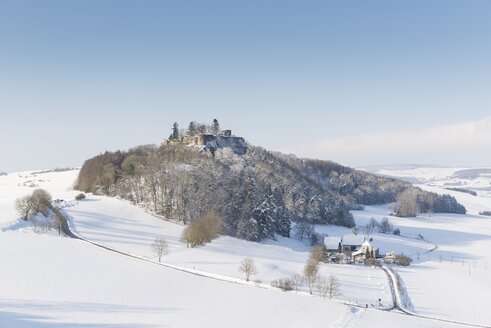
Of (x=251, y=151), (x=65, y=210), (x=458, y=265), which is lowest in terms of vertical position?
(x=458, y=265)

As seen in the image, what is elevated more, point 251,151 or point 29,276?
point 251,151

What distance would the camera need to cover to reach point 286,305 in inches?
1794

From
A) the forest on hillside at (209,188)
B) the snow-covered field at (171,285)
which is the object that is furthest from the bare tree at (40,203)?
the forest on hillside at (209,188)

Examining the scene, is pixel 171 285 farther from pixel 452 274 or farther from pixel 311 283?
pixel 452 274

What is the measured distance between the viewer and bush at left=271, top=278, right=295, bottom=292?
53.9m

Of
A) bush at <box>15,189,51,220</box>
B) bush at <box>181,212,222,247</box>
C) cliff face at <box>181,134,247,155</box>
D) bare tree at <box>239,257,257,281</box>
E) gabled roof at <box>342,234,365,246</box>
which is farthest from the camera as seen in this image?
cliff face at <box>181,134,247,155</box>

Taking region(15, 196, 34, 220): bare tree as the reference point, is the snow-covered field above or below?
below

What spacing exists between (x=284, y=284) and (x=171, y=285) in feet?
48.8

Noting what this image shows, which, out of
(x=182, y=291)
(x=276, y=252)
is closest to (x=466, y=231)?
(x=276, y=252)

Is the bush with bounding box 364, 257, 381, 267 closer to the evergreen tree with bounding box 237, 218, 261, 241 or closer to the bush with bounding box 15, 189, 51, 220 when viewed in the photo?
the evergreen tree with bounding box 237, 218, 261, 241

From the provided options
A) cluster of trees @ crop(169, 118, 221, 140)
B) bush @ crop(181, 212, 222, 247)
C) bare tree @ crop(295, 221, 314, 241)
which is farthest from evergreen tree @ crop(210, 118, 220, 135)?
bush @ crop(181, 212, 222, 247)

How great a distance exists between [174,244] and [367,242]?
46643mm

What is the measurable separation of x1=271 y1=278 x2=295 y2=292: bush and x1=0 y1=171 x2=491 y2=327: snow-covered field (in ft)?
5.50

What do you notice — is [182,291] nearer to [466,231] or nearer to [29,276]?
[29,276]
